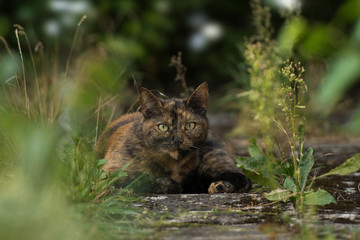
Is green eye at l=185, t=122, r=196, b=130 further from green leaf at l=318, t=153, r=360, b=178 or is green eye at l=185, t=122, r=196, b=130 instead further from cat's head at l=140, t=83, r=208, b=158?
green leaf at l=318, t=153, r=360, b=178

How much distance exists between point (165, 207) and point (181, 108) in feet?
2.81

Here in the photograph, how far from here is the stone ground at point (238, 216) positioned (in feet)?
6.92

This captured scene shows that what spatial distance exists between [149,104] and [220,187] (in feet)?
2.20

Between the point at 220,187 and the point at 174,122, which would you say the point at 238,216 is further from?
the point at 174,122

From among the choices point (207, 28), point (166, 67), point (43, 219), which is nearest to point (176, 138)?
point (43, 219)

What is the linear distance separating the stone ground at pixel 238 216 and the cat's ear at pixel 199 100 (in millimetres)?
680

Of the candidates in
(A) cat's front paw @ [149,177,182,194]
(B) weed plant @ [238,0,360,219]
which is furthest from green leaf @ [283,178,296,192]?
(A) cat's front paw @ [149,177,182,194]

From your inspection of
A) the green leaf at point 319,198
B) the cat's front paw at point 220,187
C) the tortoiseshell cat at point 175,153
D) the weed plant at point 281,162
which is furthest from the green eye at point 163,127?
the green leaf at point 319,198

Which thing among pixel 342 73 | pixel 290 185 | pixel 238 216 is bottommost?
pixel 238 216

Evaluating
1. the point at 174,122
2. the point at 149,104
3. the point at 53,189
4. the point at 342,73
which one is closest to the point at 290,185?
the point at 174,122

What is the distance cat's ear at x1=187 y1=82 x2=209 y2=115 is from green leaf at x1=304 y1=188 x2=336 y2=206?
102 cm

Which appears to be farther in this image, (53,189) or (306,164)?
(306,164)

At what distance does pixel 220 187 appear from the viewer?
3.08 m

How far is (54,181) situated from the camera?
2.11 meters
